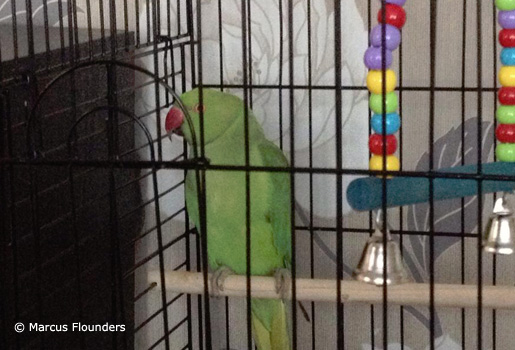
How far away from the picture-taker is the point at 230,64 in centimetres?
124

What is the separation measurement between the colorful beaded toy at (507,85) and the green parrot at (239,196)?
1.06 ft

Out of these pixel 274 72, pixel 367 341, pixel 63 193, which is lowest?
pixel 367 341

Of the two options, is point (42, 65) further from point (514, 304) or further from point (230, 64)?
point (514, 304)

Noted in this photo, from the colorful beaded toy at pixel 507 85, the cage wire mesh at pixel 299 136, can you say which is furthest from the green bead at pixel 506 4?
the cage wire mesh at pixel 299 136

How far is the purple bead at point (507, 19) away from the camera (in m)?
0.84

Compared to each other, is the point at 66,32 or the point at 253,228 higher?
the point at 66,32

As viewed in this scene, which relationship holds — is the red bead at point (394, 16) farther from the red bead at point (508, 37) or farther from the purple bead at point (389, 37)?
the red bead at point (508, 37)

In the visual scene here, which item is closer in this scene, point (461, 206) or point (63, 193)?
point (63, 193)

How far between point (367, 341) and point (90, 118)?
1.82 feet

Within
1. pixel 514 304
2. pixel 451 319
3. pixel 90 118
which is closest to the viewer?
pixel 514 304

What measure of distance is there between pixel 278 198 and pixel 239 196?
0.17 ft

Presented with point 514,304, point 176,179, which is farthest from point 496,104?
point 176,179

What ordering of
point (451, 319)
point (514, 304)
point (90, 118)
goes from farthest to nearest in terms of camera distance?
point (451, 319), point (90, 118), point (514, 304)

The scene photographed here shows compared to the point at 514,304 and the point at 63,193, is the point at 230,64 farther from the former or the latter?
the point at 514,304
